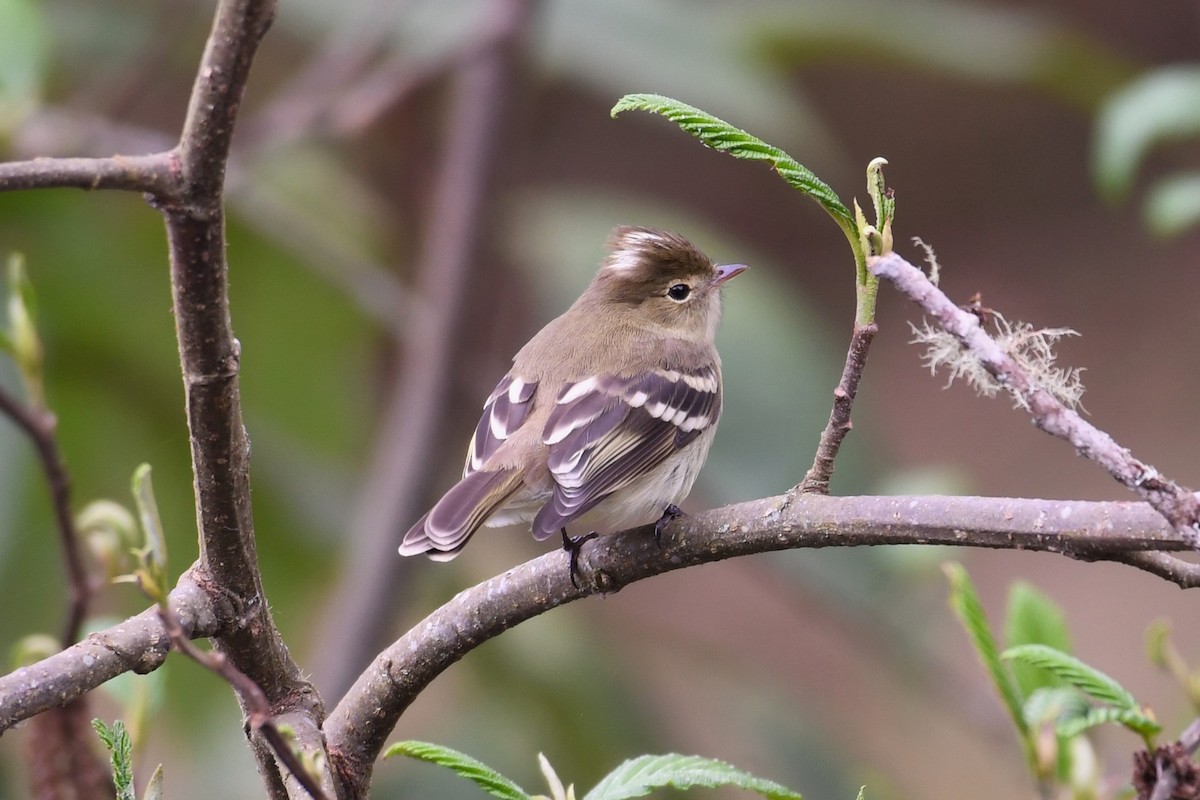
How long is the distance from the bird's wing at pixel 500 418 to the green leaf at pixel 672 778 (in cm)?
134

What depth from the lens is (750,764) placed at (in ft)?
21.8

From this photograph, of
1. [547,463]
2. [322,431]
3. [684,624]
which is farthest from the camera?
[684,624]

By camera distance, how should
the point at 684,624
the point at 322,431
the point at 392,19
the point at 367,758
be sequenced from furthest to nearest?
1. the point at 684,624
2. the point at 322,431
3. the point at 392,19
4. the point at 367,758

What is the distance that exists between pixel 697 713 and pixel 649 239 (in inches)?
184

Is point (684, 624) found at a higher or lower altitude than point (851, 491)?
higher

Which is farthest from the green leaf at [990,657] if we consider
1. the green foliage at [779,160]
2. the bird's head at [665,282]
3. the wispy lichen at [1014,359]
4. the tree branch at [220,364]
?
the bird's head at [665,282]

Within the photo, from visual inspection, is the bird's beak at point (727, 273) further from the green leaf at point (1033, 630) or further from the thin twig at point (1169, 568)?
the thin twig at point (1169, 568)

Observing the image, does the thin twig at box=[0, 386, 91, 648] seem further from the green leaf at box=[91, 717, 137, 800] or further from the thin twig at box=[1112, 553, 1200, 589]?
the thin twig at box=[1112, 553, 1200, 589]

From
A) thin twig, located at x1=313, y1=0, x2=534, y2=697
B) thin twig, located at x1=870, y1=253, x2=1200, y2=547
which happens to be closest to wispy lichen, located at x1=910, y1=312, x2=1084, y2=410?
thin twig, located at x1=870, y1=253, x2=1200, y2=547

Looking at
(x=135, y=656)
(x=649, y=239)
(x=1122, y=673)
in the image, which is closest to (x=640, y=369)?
(x=649, y=239)

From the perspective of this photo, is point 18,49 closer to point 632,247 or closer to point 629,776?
point 632,247

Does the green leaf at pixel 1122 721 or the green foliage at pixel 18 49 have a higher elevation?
the green foliage at pixel 18 49

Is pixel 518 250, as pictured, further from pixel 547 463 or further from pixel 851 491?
pixel 547 463

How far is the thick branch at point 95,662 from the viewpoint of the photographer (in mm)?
1339
